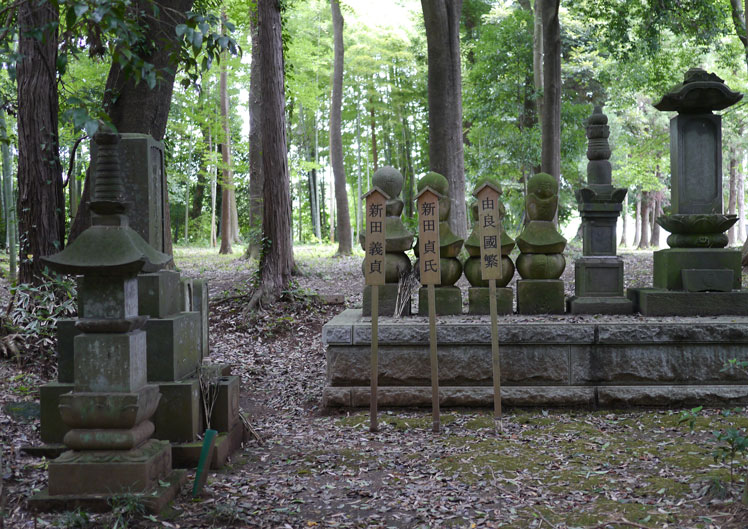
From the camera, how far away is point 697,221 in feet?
22.3

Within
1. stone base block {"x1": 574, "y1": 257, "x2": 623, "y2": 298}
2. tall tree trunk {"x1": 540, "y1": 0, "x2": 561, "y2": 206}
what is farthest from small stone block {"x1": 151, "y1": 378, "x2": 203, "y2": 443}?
tall tree trunk {"x1": 540, "y1": 0, "x2": 561, "y2": 206}

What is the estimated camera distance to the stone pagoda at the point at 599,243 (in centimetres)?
703

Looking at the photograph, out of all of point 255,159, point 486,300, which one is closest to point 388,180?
point 486,300

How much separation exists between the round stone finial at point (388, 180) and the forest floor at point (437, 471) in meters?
2.36

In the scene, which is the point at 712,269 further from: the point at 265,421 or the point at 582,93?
the point at 582,93

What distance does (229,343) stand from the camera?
923 centimetres

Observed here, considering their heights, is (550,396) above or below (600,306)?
below

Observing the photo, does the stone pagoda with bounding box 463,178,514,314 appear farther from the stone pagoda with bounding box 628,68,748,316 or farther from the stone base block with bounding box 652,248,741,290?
the stone base block with bounding box 652,248,741,290

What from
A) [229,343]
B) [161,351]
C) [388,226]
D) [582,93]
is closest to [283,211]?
[229,343]

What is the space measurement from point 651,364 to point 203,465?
4409mm

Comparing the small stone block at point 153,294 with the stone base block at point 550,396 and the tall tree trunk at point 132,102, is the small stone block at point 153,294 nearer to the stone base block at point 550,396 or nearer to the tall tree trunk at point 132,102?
the stone base block at point 550,396

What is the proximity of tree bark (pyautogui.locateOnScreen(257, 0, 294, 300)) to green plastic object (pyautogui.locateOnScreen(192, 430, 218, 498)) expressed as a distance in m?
6.04

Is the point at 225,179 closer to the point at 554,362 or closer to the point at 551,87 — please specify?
the point at 551,87

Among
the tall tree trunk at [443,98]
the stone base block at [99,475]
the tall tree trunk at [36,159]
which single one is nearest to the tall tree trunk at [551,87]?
the tall tree trunk at [443,98]
